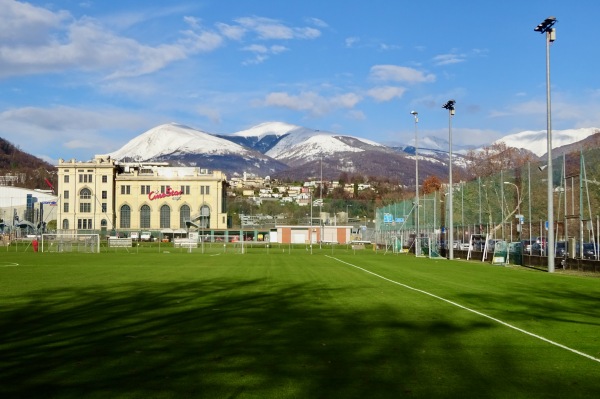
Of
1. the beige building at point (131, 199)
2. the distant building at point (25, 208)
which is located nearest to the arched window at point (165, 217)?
the beige building at point (131, 199)

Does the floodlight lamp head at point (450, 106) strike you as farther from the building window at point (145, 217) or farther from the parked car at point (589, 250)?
the building window at point (145, 217)

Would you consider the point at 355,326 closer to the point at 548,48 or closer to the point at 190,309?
the point at 190,309

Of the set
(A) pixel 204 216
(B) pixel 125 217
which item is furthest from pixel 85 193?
(A) pixel 204 216

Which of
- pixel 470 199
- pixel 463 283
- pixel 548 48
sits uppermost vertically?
Result: pixel 548 48

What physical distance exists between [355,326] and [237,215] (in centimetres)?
14805

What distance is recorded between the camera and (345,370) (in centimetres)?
927

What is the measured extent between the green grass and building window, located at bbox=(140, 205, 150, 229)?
11974cm

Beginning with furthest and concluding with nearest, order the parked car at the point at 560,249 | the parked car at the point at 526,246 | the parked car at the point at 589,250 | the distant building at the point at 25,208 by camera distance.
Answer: the distant building at the point at 25,208 < the parked car at the point at 526,246 < the parked car at the point at 560,249 < the parked car at the point at 589,250

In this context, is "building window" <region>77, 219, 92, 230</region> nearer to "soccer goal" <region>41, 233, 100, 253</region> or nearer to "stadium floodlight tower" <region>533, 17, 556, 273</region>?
"soccer goal" <region>41, 233, 100, 253</region>

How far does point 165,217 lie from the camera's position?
458ft

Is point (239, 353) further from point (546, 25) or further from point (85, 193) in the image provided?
point (85, 193)

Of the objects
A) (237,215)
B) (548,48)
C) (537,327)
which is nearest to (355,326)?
(537,327)

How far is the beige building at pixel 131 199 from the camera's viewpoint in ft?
451

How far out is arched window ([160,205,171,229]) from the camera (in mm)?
139375
